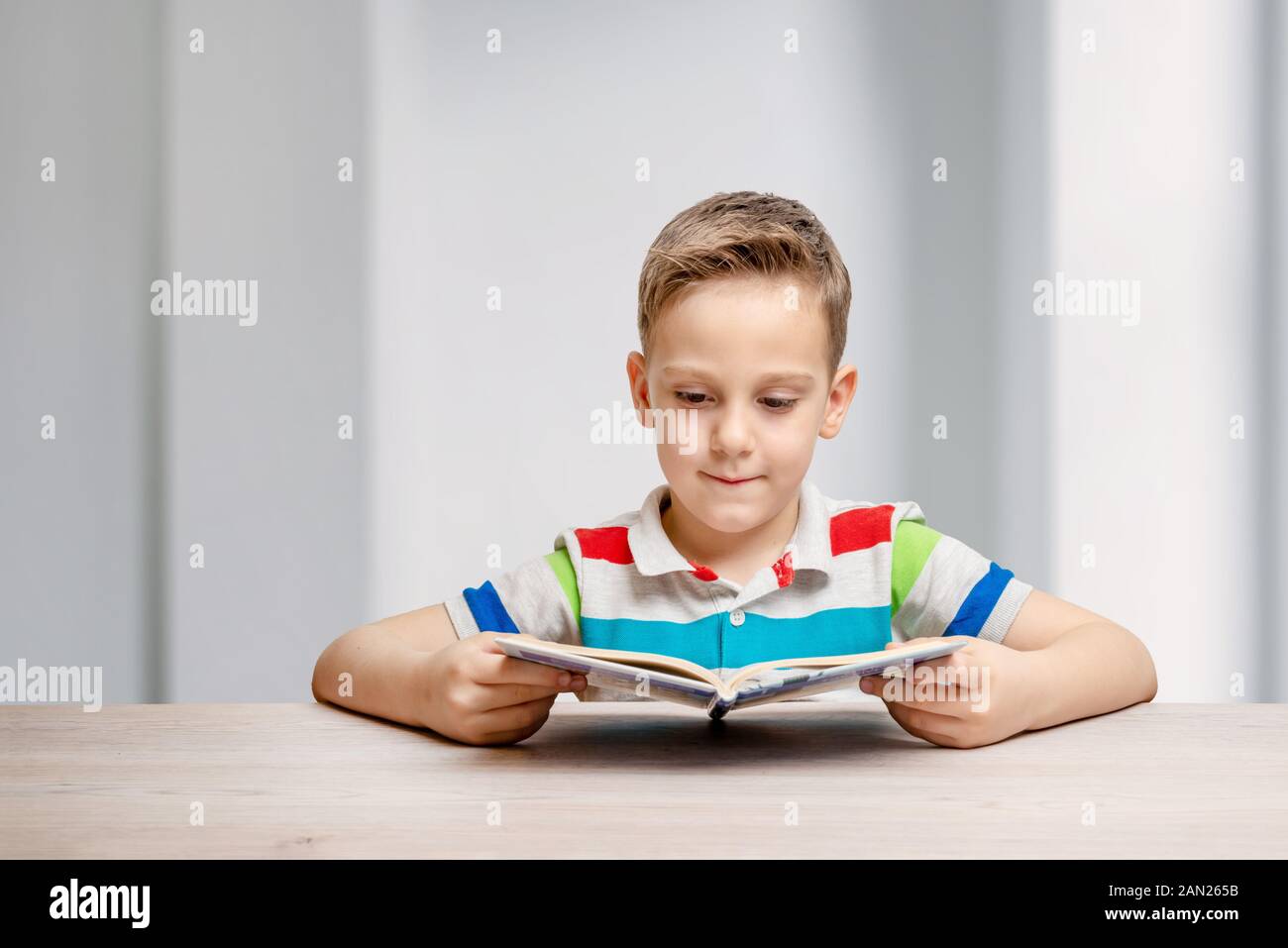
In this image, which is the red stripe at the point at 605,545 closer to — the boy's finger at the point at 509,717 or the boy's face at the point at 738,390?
the boy's face at the point at 738,390

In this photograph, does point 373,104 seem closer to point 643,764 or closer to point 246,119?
point 246,119

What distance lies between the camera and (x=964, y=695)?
0.99m

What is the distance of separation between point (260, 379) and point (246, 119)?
59 centimetres

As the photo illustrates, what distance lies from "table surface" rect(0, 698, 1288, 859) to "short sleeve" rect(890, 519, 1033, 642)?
0.18 meters

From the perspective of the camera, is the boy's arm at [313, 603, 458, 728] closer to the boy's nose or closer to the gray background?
the boy's nose

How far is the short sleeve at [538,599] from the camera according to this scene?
53.2 inches

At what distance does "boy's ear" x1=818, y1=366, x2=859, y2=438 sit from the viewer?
140cm

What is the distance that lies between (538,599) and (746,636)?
24cm

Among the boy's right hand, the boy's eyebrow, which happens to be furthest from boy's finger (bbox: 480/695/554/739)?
the boy's eyebrow

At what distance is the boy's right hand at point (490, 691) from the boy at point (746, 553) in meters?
0.07

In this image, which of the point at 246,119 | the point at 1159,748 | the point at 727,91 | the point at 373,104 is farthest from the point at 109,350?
the point at 1159,748

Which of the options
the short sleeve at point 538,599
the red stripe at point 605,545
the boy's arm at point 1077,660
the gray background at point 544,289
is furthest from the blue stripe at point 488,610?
the gray background at point 544,289

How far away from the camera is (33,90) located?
107 inches

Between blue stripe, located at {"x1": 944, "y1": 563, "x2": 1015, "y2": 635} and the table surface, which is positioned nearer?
the table surface
